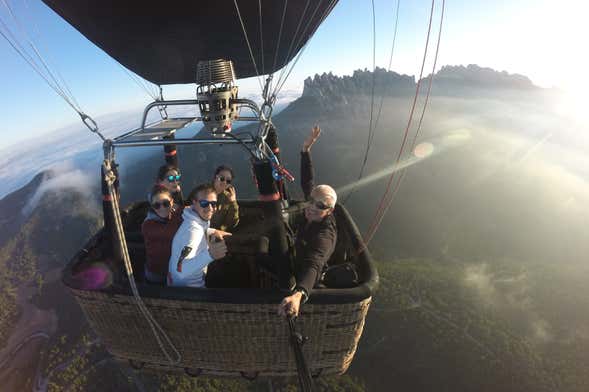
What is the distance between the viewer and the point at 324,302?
8.15ft

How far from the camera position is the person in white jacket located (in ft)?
8.70

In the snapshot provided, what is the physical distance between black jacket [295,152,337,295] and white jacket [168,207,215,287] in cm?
76

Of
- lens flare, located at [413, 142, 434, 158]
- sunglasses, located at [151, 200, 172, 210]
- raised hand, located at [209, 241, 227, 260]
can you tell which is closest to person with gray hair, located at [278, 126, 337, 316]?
raised hand, located at [209, 241, 227, 260]

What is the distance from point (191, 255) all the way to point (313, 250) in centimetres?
97

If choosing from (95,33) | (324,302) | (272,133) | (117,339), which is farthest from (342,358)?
(95,33)

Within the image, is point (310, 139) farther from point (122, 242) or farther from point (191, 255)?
point (122, 242)

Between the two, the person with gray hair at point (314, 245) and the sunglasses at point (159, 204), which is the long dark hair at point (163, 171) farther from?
the person with gray hair at point (314, 245)

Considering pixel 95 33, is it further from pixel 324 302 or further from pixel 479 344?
pixel 479 344

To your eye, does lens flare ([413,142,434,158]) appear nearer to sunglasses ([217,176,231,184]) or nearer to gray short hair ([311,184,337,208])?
sunglasses ([217,176,231,184])

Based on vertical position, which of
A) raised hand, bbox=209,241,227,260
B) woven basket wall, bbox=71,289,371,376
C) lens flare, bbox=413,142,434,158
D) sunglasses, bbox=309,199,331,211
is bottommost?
lens flare, bbox=413,142,434,158

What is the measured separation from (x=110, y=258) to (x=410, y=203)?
482ft

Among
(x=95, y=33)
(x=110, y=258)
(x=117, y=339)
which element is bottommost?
(x=117, y=339)

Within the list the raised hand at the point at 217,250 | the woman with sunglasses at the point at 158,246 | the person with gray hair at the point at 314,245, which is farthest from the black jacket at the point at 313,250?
the woman with sunglasses at the point at 158,246

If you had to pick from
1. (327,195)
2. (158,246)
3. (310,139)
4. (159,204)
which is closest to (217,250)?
(158,246)
